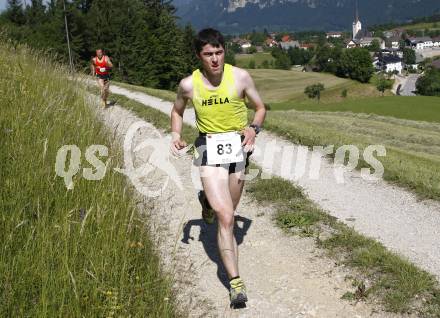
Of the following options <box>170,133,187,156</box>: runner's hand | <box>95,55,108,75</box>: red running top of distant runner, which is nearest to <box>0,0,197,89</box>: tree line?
<box>95,55,108,75</box>: red running top of distant runner

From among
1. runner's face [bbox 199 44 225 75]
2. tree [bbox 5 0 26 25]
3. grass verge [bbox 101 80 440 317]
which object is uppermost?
tree [bbox 5 0 26 25]

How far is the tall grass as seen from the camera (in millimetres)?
3623

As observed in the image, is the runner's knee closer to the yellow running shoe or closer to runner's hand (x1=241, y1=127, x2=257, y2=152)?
the yellow running shoe

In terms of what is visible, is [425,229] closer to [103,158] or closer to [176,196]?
[176,196]

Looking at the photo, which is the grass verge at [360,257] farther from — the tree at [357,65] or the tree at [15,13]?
the tree at [357,65]

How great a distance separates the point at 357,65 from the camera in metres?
143

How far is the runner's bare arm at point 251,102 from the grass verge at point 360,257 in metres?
1.90

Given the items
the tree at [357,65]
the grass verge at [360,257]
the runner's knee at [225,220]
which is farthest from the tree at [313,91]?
the runner's knee at [225,220]

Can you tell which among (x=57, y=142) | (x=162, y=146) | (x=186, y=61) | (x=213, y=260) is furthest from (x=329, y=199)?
(x=186, y=61)

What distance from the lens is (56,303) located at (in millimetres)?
3555

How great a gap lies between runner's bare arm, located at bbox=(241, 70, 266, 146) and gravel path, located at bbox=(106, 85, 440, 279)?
2567mm

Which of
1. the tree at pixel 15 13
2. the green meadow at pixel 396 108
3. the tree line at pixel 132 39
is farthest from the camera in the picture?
the tree at pixel 15 13

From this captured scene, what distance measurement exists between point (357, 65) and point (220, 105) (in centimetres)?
14573

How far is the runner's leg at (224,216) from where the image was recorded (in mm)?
4988
